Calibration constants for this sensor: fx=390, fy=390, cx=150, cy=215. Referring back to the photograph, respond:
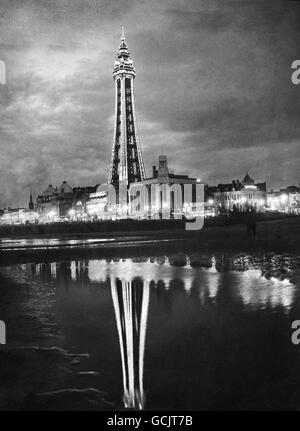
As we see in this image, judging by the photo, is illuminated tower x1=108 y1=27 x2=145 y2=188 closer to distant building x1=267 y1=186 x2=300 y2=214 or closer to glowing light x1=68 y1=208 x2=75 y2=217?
glowing light x1=68 y1=208 x2=75 y2=217

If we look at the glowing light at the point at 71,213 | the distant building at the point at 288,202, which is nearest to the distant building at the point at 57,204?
the glowing light at the point at 71,213

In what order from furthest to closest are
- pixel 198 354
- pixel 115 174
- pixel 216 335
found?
pixel 115 174, pixel 216 335, pixel 198 354

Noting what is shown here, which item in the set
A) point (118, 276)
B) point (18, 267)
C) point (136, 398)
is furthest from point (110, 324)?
point (18, 267)

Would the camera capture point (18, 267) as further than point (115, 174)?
No

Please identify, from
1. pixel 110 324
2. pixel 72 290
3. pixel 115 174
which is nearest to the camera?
pixel 110 324
